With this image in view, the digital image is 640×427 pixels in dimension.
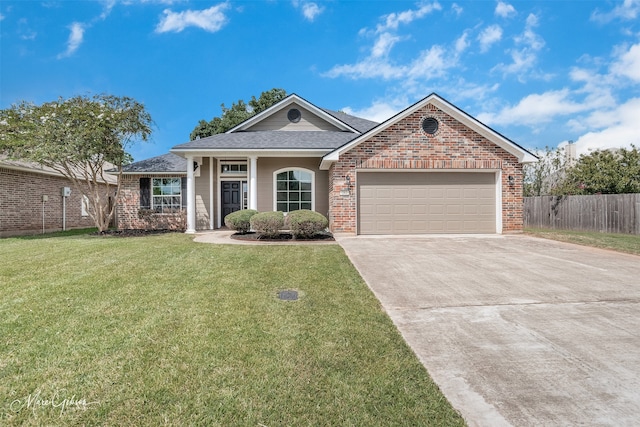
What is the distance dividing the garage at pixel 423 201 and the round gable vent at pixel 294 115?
5.81 metres

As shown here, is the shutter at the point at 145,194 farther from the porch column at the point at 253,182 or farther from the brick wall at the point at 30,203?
the porch column at the point at 253,182

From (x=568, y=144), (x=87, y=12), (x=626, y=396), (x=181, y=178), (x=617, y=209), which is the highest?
(x=87, y=12)

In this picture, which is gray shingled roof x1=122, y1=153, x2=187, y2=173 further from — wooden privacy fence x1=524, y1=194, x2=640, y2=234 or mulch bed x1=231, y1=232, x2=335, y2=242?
wooden privacy fence x1=524, y1=194, x2=640, y2=234

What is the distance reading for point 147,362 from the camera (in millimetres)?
2861

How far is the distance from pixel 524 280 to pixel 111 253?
9045mm

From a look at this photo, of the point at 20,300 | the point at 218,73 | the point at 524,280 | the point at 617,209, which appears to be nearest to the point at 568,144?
the point at 617,209

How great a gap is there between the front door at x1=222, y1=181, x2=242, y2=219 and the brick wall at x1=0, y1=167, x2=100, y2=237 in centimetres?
893

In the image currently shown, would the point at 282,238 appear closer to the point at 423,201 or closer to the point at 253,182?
the point at 253,182

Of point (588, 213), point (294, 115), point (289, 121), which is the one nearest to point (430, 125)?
point (294, 115)

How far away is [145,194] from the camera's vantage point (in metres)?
14.9

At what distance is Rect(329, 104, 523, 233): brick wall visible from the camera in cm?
1145

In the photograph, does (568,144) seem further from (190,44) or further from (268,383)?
(268,383)

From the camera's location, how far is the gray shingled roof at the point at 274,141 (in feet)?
41.5

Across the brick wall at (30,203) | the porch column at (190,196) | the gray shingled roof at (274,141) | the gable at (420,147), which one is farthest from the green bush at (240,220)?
the brick wall at (30,203)
